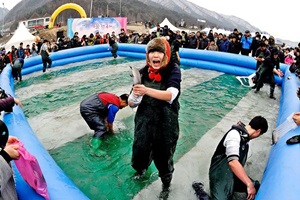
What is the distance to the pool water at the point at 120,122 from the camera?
2.84 meters

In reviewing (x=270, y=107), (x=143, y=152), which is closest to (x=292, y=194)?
(x=143, y=152)

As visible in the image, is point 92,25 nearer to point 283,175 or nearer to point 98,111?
point 98,111

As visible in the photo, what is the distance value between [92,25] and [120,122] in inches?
560

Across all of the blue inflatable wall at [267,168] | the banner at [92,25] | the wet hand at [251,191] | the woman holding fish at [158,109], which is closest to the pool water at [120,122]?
the blue inflatable wall at [267,168]

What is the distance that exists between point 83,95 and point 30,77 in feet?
10.7

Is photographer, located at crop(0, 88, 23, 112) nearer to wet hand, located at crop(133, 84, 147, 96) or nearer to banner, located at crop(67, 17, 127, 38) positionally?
wet hand, located at crop(133, 84, 147, 96)

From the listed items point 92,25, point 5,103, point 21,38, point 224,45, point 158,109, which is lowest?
point 21,38

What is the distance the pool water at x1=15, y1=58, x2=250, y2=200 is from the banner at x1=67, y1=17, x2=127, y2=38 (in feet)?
28.3

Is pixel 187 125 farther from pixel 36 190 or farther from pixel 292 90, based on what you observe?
pixel 36 190

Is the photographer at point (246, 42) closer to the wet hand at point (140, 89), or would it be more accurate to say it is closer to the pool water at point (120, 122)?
the pool water at point (120, 122)

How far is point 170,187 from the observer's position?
2.76 metres

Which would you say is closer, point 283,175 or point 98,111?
point 283,175

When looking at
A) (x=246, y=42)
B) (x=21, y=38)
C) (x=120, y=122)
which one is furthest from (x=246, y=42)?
(x=21, y=38)

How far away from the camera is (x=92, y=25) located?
1708cm
